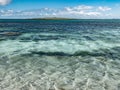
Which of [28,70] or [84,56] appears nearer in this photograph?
[28,70]

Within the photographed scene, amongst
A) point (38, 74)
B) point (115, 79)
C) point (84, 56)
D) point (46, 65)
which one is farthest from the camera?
point (84, 56)

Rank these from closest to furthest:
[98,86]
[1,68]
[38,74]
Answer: [98,86] → [38,74] → [1,68]

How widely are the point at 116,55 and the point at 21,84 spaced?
12.7 m

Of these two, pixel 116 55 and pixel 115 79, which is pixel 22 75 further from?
pixel 116 55

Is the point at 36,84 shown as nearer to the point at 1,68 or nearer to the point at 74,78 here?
the point at 74,78

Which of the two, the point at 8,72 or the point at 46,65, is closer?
the point at 8,72

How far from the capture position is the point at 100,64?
17891 mm

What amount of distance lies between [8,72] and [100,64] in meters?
8.31

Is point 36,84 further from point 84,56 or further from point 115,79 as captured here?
point 84,56

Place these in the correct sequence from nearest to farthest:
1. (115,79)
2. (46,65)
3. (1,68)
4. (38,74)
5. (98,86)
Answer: (98,86)
(115,79)
(38,74)
(1,68)
(46,65)

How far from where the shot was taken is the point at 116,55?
21625 mm

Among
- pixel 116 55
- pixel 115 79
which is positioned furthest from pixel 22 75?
pixel 116 55

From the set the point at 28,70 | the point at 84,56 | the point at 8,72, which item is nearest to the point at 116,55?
the point at 84,56

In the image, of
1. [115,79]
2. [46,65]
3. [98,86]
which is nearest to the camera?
[98,86]
